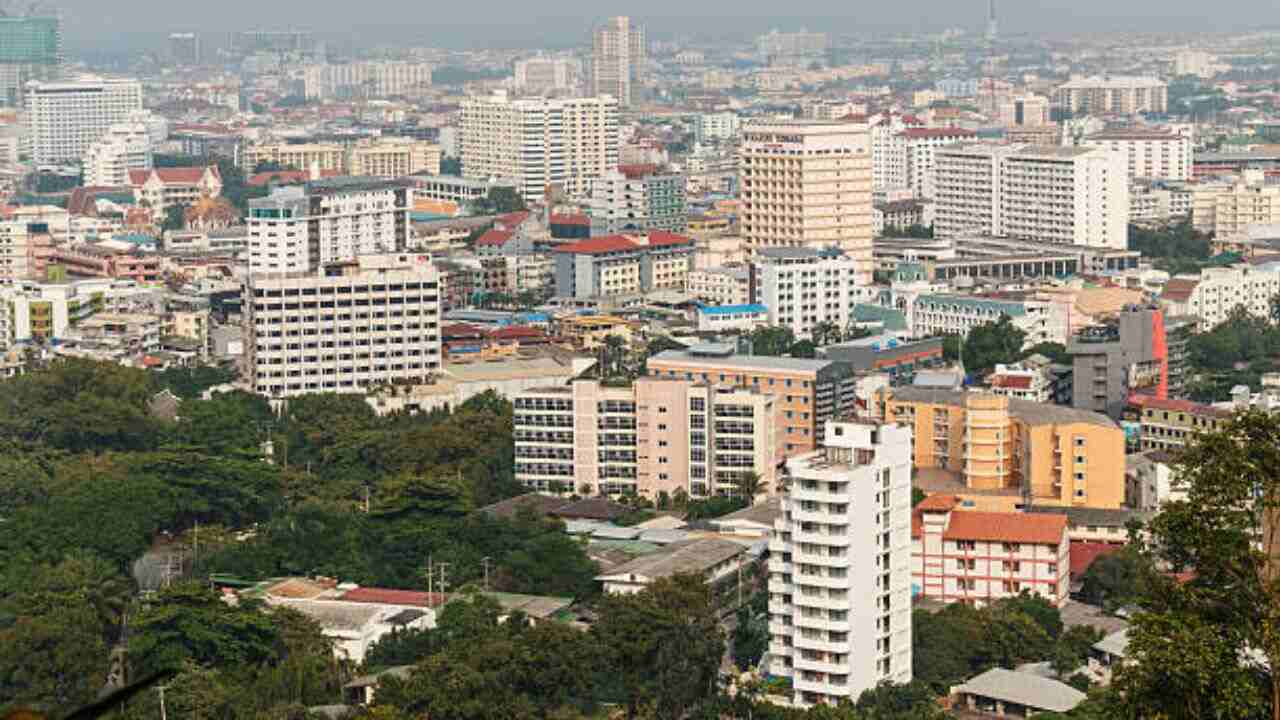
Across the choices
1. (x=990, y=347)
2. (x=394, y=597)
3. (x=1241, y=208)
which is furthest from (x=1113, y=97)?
(x=394, y=597)

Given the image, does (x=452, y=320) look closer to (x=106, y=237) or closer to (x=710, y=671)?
(x=106, y=237)

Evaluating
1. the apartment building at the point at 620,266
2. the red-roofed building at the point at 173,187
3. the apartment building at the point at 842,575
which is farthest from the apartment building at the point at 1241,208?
the apartment building at the point at 842,575

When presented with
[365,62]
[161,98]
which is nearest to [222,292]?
[161,98]

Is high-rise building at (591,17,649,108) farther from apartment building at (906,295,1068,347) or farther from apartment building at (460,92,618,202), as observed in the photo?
apartment building at (906,295,1068,347)

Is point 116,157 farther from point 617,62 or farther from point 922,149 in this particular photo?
point 617,62

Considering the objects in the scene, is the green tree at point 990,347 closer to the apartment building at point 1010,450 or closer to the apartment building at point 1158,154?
the apartment building at point 1010,450

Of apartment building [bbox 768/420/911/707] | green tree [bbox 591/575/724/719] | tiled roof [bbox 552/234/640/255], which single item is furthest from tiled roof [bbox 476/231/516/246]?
green tree [bbox 591/575/724/719]
